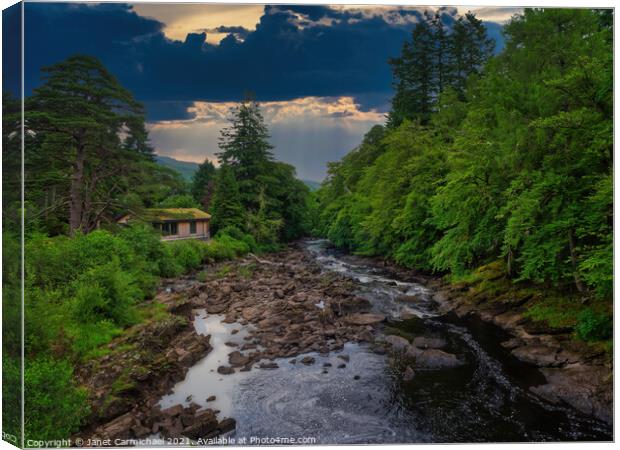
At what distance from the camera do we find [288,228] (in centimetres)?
1992

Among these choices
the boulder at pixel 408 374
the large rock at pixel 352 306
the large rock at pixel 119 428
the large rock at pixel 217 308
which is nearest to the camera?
the large rock at pixel 119 428

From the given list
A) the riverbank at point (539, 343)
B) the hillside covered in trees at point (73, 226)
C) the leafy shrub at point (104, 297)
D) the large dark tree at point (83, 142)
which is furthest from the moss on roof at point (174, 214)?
the riverbank at point (539, 343)

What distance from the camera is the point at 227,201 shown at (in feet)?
51.0

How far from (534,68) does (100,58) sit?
8747 mm

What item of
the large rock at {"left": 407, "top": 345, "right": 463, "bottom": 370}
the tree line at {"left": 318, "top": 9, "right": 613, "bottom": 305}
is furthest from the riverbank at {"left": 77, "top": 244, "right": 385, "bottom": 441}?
the tree line at {"left": 318, "top": 9, "right": 613, "bottom": 305}

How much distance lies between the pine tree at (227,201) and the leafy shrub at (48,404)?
10.7m

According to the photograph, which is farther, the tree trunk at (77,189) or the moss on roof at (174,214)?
the moss on roof at (174,214)

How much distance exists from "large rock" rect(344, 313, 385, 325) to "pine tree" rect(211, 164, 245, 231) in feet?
24.7

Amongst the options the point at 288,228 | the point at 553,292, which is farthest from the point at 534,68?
the point at 288,228

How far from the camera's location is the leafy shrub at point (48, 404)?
14.8ft

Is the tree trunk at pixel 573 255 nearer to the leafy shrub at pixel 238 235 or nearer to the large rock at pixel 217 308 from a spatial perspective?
the large rock at pixel 217 308

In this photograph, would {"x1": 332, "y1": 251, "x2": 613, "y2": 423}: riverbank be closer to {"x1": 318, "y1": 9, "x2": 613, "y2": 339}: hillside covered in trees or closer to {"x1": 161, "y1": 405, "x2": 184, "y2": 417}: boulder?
{"x1": 318, "y1": 9, "x2": 613, "y2": 339}: hillside covered in trees

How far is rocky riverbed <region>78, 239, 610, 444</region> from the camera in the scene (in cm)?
541

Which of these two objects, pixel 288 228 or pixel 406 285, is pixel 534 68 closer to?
pixel 406 285
